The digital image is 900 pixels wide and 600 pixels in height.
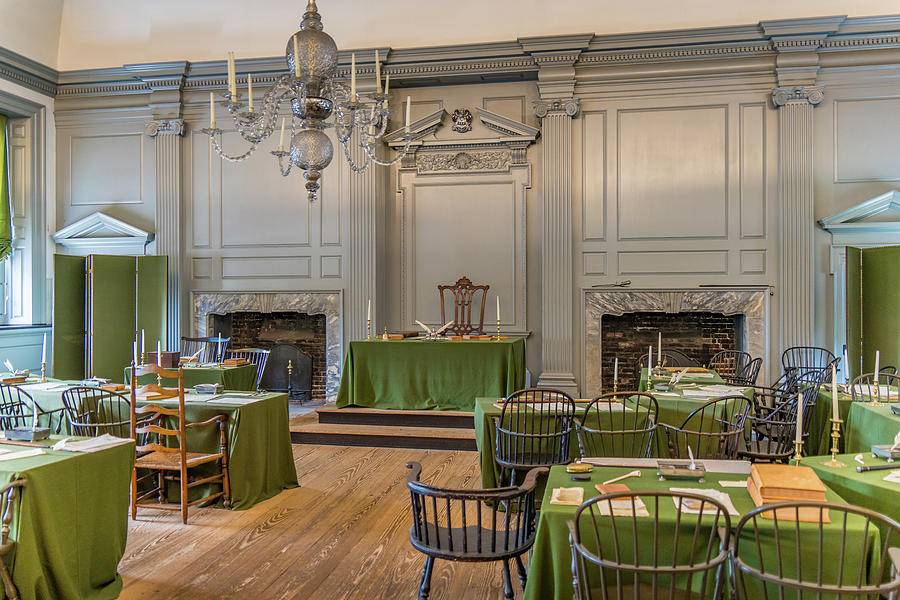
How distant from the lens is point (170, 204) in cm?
960

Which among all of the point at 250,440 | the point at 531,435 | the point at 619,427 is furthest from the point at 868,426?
the point at 250,440

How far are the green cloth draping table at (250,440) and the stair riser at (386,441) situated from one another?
1630 mm

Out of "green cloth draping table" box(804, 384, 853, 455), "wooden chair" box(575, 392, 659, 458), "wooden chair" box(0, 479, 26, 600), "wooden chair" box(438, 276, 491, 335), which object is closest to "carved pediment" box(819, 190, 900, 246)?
"green cloth draping table" box(804, 384, 853, 455)

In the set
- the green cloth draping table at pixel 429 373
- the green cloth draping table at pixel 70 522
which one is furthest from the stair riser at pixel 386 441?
the green cloth draping table at pixel 70 522

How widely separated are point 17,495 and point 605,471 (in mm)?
2591

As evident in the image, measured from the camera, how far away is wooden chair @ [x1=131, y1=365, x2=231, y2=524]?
4496 mm

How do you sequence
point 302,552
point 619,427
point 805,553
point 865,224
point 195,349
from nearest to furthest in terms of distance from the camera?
point 805,553
point 302,552
point 619,427
point 865,224
point 195,349

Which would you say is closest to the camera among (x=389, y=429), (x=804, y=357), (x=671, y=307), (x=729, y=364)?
(x=389, y=429)

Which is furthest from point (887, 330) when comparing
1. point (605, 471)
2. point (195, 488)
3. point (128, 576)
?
point (128, 576)

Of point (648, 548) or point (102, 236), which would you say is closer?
point (648, 548)

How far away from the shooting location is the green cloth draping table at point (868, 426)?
14.0ft

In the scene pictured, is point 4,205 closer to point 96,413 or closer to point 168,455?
point 96,413

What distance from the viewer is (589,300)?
344 inches

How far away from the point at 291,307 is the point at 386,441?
10.4 feet
